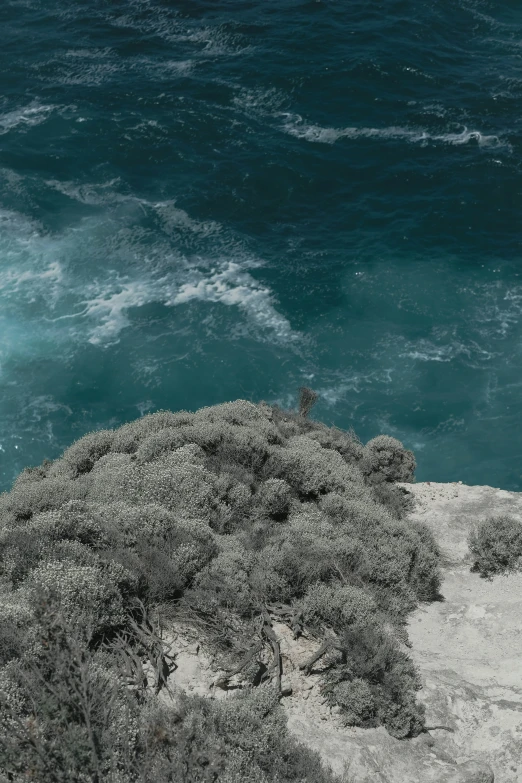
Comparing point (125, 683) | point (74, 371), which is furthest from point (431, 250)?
point (125, 683)

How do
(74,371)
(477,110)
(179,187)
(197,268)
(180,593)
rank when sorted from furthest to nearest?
(477,110) < (179,187) < (197,268) < (74,371) < (180,593)

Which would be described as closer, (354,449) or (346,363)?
(354,449)

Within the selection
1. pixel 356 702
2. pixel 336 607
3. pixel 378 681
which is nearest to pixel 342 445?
pixel 336 607

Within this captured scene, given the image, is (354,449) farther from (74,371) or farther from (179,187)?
(179,187)

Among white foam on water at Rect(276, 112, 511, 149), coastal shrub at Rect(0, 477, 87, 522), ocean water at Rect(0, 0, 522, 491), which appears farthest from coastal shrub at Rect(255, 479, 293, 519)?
white foam on water at Rect(276, 112, 511, 149)

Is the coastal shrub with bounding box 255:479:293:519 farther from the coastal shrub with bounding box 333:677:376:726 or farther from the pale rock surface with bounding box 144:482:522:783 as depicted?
the coastal shrub with bounding box 333:677:376:726

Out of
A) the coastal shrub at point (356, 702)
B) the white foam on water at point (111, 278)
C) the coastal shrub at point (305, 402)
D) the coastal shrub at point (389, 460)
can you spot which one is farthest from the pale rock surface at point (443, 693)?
the white foam on water at point (111, 278)

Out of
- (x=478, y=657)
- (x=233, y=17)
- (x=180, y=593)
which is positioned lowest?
(x=478, y=657)
